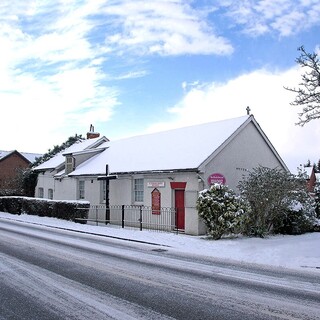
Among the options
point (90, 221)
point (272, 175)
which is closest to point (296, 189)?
point (272, 175)

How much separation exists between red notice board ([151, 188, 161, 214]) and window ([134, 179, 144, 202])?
4.43ft

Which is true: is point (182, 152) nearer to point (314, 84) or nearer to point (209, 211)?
point (209, 211)

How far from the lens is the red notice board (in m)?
19.5

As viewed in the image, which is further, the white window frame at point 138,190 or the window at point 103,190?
the window at point 103,190

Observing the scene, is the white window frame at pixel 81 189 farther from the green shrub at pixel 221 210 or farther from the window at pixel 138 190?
the green shrub at pixel 221 210

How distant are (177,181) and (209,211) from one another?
403cm

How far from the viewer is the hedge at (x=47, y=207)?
2206 centimetres

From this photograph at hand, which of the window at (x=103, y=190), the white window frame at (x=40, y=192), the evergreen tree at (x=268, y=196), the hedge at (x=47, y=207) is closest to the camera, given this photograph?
the evergreen tree at (x=268, y=196)

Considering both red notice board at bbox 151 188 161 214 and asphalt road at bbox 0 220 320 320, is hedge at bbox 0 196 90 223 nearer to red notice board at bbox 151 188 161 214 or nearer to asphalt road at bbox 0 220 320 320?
red notice board at bbox 151 188 161 214

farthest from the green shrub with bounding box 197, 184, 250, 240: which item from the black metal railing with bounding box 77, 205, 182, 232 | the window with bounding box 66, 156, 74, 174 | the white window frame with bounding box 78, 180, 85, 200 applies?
the window with bounding box 66, 156, 74, 174

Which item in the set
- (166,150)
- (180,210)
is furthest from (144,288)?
(166,150)

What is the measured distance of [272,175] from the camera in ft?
52.6

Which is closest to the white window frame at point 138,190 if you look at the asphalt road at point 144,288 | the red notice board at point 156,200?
the red notice board at point 156,200

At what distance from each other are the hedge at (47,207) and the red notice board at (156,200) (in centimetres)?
435
